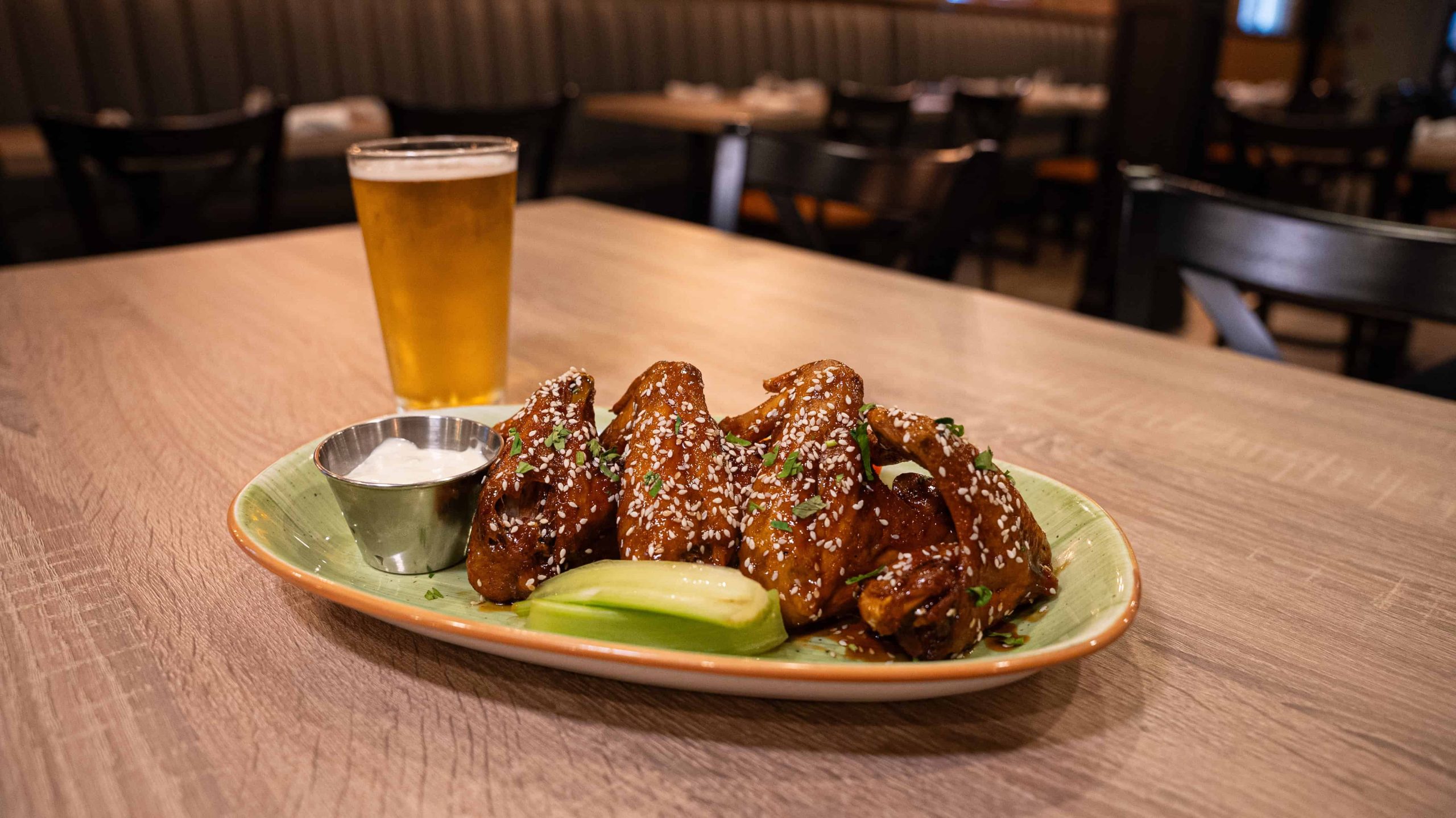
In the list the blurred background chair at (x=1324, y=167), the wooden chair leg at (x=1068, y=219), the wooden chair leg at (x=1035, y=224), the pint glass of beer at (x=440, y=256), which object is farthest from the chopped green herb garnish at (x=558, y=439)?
the wooden chair leg at (x=1068, y=219)

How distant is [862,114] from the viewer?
5.42 m

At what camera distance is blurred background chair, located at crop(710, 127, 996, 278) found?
76.9 inches

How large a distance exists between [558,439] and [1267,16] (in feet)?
54.0

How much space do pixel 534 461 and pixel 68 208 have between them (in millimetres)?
4790

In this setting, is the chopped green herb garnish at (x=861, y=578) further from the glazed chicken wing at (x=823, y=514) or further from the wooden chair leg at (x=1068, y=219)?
the wooden chair leg at (x=1068, y=219)

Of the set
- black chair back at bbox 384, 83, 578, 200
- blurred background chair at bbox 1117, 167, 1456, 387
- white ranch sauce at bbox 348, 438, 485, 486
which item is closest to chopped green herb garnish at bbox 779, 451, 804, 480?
white ranch sauce at bbox 348, 438, 485, 486

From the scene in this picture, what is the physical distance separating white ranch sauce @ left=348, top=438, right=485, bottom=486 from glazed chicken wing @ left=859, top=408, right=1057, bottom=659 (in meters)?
0.30

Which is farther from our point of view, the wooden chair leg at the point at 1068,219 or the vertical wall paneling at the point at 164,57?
the wooden chair leg at the point at 1068,219

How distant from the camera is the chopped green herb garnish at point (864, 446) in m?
0.64

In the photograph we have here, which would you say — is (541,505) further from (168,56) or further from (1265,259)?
(168,56)

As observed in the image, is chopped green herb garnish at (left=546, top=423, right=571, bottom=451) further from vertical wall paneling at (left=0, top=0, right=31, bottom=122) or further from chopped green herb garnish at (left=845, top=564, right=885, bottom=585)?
vertical wall paneling at (left=0, top=0, right=31, bottom=122)

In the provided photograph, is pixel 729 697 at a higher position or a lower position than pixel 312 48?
lower

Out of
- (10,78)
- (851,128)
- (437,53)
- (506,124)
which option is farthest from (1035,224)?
(10,78)

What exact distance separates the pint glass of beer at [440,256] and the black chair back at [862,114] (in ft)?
15.1
